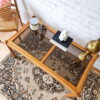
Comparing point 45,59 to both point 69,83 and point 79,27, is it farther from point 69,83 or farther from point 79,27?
point 79,27

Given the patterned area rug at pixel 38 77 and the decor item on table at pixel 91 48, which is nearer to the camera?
the decor item on table at pixel 91 48

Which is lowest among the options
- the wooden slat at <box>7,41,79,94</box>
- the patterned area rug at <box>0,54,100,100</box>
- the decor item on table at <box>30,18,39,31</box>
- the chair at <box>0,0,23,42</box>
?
the patterned area rug at <box>0,54,100,100</box>

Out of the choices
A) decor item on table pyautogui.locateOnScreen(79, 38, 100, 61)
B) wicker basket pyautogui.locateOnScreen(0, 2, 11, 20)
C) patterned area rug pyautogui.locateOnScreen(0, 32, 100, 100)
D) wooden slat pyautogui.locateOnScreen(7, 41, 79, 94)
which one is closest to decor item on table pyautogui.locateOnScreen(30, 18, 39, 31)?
patterned area rug pyautogui.locateOnScreen(0, 32, 100, 100)

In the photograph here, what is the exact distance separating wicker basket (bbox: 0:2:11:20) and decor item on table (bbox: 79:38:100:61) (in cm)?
103

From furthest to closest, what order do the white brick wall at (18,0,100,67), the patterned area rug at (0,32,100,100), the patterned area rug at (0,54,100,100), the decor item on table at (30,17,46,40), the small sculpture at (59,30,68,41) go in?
the patterned area rug at (0,54,100,100) < the decor item on table at (30,17,46,40) < the patterned area rug at (0,32,100,100) < the small sculpture at (59,30,68,41) < the white brick wall at (18,0,100,67)

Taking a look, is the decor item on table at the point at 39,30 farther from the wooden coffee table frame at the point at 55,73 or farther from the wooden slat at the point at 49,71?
the wooden slat at the point at 49,71

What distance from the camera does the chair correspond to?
1.72 metres

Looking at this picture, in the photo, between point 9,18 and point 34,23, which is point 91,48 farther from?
point 9,18

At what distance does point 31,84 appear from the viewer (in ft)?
5.66

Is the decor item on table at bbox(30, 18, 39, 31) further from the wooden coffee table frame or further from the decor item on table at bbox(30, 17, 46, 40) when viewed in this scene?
the wooden coffee table frame

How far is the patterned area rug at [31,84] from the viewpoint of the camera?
5.42ft

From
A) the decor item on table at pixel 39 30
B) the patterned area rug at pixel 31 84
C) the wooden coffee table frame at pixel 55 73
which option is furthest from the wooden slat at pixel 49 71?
the patterned area rug at pixel 31 84

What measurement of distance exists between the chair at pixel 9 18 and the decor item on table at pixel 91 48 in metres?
0.88

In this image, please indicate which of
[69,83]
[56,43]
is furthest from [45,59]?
[69,83]
